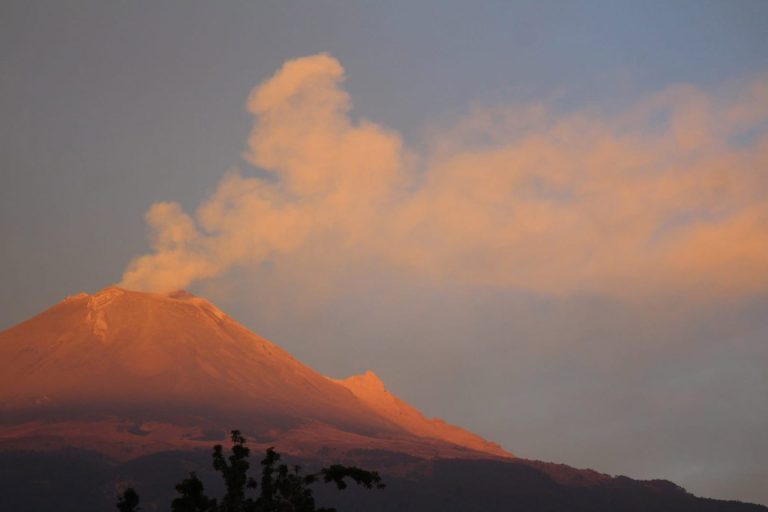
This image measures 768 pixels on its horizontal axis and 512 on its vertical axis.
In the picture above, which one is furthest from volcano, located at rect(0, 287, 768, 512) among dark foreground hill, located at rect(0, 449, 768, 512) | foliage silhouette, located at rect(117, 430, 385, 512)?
foliage silhouette, located at rect(117, 430, 385, 512)

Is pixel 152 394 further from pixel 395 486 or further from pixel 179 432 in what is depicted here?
pixel 395 486

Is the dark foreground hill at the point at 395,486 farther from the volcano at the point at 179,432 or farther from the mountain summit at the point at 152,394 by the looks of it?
the mountain summit at the point at 152,394

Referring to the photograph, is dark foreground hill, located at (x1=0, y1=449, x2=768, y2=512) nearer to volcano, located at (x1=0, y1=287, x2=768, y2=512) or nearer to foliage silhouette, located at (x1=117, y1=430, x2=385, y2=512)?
volcano, located at (x1=0, y1=287, x2=768, y2=512)

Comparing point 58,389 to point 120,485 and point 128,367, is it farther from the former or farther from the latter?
point 120,485

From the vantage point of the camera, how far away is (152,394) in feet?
566

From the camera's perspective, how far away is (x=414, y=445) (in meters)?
165

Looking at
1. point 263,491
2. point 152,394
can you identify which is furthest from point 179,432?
point 263,491

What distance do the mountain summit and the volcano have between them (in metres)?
0.29

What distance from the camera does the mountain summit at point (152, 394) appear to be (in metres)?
154

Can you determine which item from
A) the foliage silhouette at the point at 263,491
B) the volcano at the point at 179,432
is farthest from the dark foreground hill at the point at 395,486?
Result: the foliage silhouette at the point at 263,491

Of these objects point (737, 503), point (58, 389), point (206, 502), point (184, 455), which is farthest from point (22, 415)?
point (206, 502)

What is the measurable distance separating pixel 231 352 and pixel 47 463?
6681 centimetres

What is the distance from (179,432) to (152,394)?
1863 cm

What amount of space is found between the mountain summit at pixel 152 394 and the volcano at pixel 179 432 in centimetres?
29
